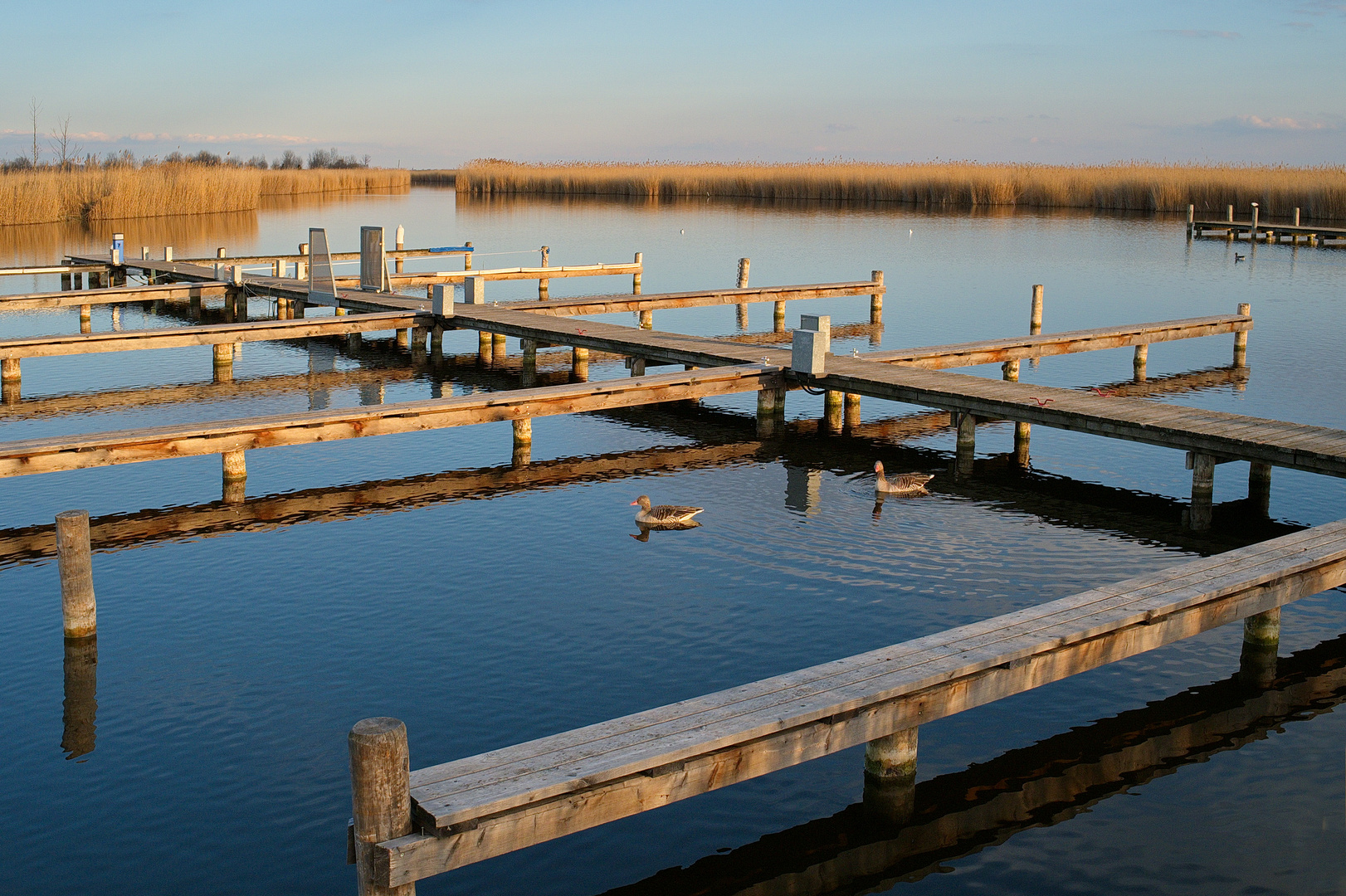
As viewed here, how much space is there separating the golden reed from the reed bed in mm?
24293

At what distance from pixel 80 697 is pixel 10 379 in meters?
13.2

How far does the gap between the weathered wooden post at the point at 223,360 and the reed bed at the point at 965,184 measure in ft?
154

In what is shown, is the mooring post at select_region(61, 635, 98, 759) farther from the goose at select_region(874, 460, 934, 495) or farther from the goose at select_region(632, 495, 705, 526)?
the goose at select_region(874, 460, 934, 495)

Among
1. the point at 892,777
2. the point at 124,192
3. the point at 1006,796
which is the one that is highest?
the point at 124,192

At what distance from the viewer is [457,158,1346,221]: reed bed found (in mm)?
56781

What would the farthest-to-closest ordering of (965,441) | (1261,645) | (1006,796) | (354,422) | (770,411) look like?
(770,411)
(965,441)
(354,422)
(1261,645)
(1006,796)

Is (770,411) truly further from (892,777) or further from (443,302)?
(892,777)

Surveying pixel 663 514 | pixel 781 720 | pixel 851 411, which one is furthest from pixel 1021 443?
pixel 781 720

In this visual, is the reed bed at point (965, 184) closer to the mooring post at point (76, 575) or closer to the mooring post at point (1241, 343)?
the mooring post at point (1241, 343)

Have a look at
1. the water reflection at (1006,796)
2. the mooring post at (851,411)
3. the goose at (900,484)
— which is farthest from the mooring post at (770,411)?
the water reflection at (1006,796)

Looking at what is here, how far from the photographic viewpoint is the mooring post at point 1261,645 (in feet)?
31.6

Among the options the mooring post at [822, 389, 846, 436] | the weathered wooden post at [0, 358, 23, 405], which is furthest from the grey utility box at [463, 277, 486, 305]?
the mooring post at [822, 389, 846, 436]

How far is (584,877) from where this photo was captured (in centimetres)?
691

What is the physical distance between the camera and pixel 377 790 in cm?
566
